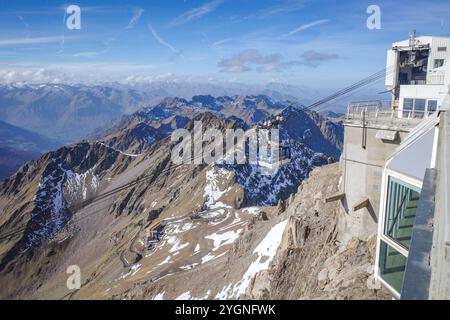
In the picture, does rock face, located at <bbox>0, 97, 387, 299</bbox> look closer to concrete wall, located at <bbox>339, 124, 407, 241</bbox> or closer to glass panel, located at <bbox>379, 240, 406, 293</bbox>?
glass panel, located at <bbox>379, 240, 406, 293</bbox>

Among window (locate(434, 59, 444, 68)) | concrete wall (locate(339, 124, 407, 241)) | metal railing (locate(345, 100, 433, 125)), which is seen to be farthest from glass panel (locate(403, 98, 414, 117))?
window (locate(434, 59, 444, 68))

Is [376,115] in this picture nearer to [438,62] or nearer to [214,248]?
[438,62]

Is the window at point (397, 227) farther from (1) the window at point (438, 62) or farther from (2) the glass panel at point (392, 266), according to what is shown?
(1) the window at point (438, 62)

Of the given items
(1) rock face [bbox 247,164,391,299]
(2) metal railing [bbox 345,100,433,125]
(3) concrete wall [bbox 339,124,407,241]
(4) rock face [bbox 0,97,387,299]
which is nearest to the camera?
(1) rock face [bbox 247,164,391,299]

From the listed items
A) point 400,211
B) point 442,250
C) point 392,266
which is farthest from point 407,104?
point 442,250

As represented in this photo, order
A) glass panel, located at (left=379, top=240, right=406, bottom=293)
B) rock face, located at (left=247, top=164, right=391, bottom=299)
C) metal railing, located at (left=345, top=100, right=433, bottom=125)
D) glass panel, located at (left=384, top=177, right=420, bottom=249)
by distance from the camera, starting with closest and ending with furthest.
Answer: glass panel, located at (left=384, top=177, right=420, bottom=249)
glass panel, located at (left=379, top=240, right=406, bottom=293)
rock face, located at (left=247, top=164, right=391, bottom=299)
metal railing, located at (left=345, top=100, right=433, bottom=125)

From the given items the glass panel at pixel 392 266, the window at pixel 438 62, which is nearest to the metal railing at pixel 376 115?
the glass panel at pixel 392 266
